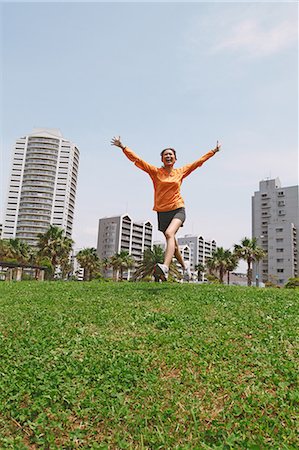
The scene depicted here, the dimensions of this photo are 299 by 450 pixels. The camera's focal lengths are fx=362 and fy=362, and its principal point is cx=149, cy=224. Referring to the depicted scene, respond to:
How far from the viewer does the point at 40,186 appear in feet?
446

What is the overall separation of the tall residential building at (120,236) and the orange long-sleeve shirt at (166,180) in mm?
129226

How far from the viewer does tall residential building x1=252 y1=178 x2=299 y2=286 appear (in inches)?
4232

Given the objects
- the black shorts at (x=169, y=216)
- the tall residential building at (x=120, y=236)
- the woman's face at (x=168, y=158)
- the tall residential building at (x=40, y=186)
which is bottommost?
the black shorts at (x=169, y=216)

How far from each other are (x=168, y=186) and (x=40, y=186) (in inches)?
5285

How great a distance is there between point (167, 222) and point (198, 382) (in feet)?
18.0

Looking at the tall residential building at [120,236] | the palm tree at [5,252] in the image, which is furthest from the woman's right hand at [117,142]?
the tall residential building at [120,236]

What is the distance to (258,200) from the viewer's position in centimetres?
12962

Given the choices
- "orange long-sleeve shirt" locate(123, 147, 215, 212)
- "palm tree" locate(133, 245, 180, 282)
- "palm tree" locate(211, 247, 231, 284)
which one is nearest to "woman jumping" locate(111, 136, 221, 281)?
"orange long-sleeve shirt" locate(123, 147, 215, 212)

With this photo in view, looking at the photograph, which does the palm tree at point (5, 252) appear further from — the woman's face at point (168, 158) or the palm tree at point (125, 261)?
the woman's face at point (168, 158)

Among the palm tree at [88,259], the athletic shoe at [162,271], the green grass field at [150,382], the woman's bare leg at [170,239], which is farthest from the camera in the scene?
the palm tree at [88,259]

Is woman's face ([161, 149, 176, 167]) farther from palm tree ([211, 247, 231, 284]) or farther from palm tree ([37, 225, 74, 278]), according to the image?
palm tree ([211, 247, 231, 284])

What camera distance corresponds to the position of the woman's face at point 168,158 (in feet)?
29.6

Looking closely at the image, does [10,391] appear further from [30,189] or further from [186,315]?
[30,189]

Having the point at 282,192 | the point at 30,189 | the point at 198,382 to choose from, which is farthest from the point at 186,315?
the point at 30,189
